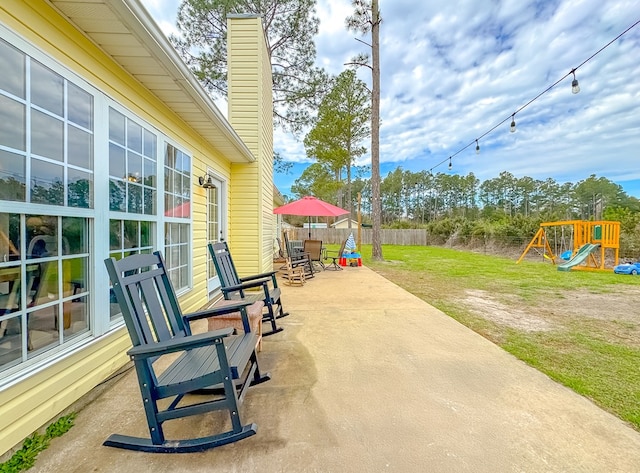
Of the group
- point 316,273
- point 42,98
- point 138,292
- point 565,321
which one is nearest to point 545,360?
point 565,321

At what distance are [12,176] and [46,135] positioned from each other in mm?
361

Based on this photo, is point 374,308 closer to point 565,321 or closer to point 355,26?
point 565,321

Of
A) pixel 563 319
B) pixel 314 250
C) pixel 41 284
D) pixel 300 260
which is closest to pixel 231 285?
pixel 41 284

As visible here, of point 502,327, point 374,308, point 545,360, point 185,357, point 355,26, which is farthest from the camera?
point 355,26

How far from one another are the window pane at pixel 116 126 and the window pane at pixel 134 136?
0.10m

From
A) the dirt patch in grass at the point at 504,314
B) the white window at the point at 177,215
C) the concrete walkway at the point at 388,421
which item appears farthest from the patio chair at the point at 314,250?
the concrete walkway at the point at 388,421

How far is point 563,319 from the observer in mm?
4027

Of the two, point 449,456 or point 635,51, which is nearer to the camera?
point 449,456

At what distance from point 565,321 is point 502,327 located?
1039mm

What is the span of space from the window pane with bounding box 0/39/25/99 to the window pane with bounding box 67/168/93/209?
525mm

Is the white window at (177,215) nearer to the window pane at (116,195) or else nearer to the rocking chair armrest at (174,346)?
the window pane at (116,195)

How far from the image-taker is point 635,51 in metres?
7.01

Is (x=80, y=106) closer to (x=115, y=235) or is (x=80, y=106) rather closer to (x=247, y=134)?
(x=115, y=235)

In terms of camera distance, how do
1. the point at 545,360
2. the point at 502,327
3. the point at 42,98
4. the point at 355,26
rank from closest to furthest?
1. the point at 42,98
2. the point at 545,360
3. the point at 502,327
4. the point at 355,26
